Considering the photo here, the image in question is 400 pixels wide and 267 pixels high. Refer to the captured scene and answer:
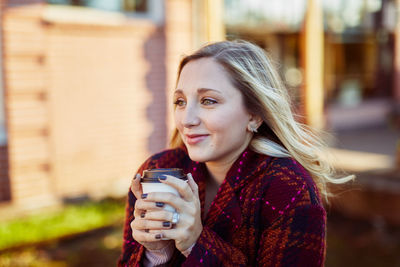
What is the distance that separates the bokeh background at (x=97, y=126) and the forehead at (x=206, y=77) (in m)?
3.00

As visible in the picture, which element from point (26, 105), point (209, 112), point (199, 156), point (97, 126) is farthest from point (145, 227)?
point (97, 126)

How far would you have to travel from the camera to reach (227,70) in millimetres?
1758

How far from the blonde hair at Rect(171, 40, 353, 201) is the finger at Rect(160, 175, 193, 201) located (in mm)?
468

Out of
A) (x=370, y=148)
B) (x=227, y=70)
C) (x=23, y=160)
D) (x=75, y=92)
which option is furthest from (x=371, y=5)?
(x=227, y=70)

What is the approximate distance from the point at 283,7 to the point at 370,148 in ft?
11.2

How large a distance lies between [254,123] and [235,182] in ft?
0.84

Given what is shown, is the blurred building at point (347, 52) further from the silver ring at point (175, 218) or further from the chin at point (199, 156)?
the silver ring at point (175, 218)

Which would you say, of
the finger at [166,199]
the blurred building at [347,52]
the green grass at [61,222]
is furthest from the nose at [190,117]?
the blurred building at [347,52]

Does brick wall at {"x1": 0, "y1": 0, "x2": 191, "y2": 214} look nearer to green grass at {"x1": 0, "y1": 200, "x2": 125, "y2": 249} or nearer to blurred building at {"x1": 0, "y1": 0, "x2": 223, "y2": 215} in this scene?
blurred building at {"x1": 0, "y1": 0, "x2": 223, "y2": 215}

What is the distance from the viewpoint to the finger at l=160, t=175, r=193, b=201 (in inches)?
58.0

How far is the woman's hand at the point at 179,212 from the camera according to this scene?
1472 millimetres

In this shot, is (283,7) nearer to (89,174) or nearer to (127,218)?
(89,174)

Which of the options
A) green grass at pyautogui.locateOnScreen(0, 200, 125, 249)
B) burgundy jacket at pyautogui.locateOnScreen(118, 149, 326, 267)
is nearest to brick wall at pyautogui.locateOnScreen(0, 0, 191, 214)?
green grass at pyautogui.locateOnScreen(0, 200, 125, 249)

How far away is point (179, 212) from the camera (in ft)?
4.91
